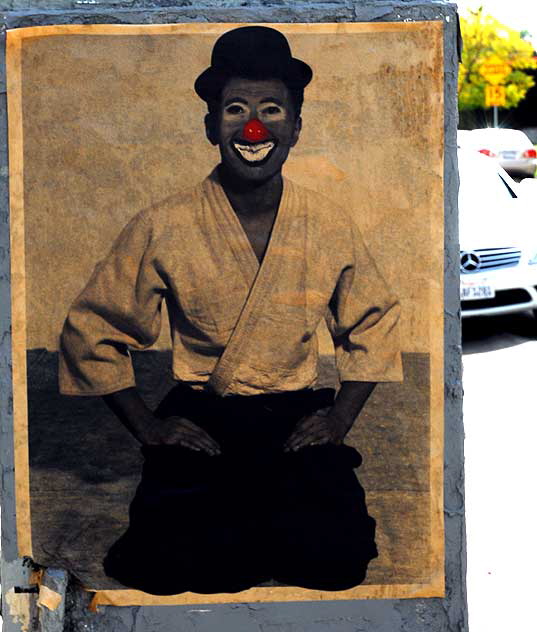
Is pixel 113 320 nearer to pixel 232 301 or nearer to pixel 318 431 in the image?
pixel 232 301

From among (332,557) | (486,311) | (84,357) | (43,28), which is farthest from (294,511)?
(486,311)

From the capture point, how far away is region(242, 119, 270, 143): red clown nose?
4051mm

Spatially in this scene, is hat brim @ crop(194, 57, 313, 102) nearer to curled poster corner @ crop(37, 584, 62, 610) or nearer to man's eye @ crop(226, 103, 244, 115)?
man's eye @ crop(226, 103, 244, 115)

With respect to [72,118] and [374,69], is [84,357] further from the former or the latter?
[374,69]

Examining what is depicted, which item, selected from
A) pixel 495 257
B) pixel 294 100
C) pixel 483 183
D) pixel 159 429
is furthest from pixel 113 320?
pixel 483 183

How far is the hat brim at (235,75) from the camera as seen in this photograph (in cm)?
399

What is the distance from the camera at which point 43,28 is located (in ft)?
13.1

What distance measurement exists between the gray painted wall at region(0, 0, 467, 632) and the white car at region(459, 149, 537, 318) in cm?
602

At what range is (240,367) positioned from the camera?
406cm

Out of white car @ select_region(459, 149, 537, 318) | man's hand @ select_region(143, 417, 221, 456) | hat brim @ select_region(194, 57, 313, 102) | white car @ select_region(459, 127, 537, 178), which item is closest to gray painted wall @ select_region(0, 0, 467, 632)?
hat brim @ select_region(194, 57, 313, 102)

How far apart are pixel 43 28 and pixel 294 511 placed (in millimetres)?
1942

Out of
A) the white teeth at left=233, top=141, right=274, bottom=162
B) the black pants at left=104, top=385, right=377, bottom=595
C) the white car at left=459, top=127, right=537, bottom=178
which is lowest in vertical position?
the black pants at left=104, top=385, right=377, bottom=595

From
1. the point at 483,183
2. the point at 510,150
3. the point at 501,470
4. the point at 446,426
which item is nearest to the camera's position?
the point at 446,426

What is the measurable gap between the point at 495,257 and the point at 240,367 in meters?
6.55
